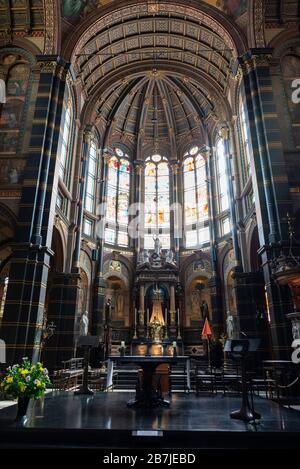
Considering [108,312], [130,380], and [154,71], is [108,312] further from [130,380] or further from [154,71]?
[154,71]

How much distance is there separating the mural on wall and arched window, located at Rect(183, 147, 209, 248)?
1437 centimetres

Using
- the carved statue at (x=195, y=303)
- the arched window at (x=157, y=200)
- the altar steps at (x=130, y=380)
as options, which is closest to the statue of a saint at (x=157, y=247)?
the arched window at (x=157, y=200)

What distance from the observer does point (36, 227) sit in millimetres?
14164

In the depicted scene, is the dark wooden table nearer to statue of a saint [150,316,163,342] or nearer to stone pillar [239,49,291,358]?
stone pillar [239,49,291,358]

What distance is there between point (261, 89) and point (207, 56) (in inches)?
343

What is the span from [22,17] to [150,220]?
16019 mm

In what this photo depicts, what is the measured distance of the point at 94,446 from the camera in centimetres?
534

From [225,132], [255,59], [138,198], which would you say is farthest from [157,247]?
[255,59]

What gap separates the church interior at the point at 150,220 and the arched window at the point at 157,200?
0.13 meters

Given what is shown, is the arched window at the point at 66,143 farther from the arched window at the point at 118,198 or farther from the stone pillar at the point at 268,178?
the stone pillar at the point at 268,178

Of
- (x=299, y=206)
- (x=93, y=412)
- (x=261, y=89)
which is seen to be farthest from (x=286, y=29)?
(x=93, y=412)

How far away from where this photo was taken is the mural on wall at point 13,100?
15817mm
